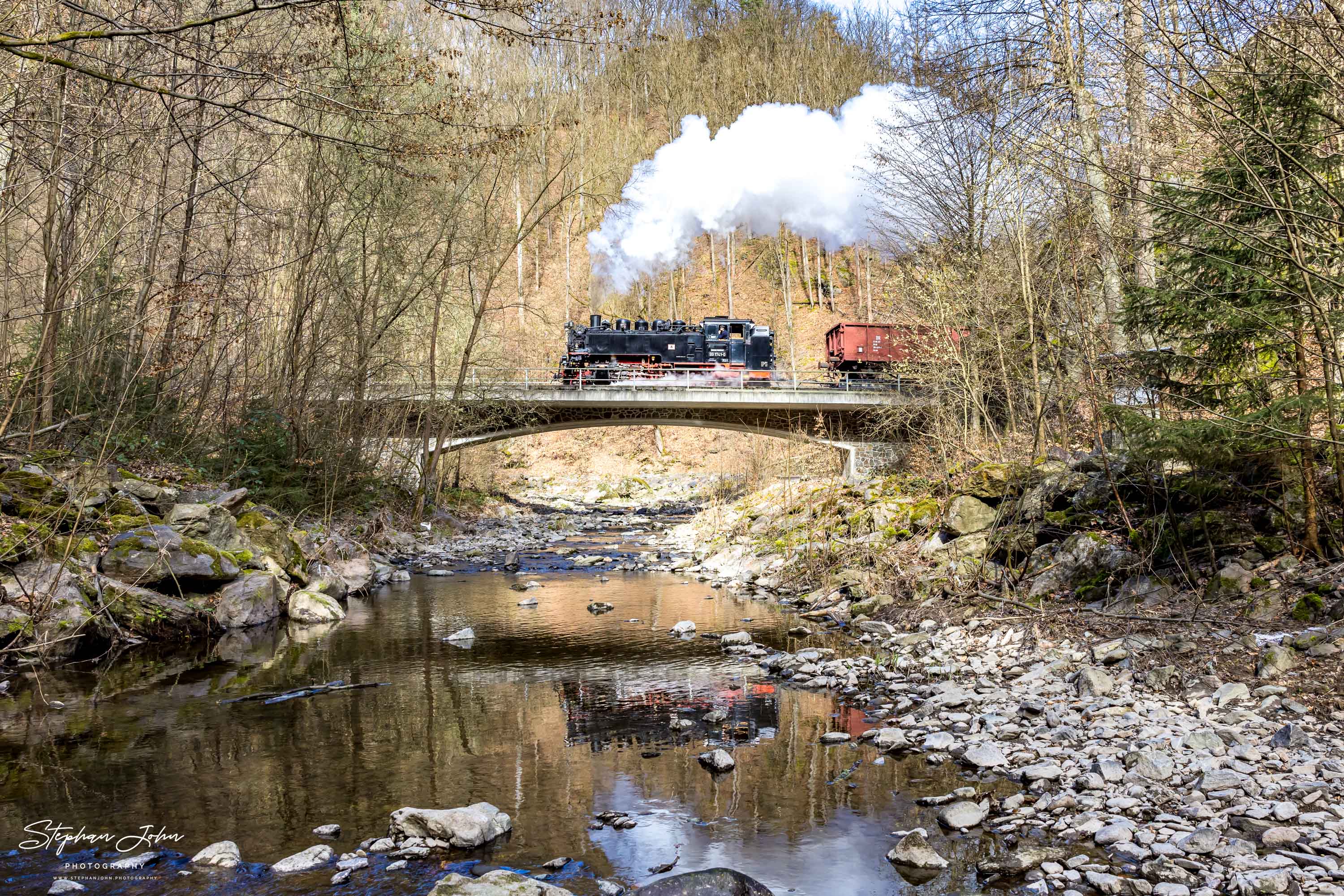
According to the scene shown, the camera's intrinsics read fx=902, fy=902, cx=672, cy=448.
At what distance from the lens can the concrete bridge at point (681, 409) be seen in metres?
22.3

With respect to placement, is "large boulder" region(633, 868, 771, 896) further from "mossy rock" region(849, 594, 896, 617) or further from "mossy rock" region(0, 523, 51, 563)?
"mossy rock" region(0, 523, 51, 563)

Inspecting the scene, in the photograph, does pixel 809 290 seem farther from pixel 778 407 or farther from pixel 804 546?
pixel 804 546

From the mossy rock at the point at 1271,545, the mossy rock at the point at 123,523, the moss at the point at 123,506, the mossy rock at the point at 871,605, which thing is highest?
the moss at the point at 123,506

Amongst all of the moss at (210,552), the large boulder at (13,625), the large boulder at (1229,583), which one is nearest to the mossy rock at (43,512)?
the large boulder at (13,625)

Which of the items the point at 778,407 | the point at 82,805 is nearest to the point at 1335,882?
the point at 82,805

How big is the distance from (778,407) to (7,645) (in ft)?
68.8

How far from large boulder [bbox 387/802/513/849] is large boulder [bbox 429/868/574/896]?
1.81ft

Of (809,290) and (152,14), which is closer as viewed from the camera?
(152,14)

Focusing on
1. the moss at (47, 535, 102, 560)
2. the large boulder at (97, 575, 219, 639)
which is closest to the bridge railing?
the large boulder at (97, 575, 219, 639)

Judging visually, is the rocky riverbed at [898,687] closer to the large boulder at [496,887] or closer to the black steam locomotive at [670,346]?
the large boulder at [496,887]

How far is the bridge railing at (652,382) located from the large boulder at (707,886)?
15.7m

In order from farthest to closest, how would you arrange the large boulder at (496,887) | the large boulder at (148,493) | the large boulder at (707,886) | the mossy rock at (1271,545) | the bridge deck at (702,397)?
the bridge deck at (702,397)
the large boulder at (148,493)
the mossy rock at (1271,545)
the large boulder at (707,886)
the large boulder at (496,887)

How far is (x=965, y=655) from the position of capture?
8828mm

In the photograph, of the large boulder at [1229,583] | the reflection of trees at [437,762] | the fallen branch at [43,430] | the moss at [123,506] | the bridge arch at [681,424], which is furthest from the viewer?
the bridge arch at [681,424]
